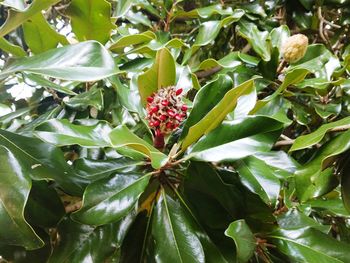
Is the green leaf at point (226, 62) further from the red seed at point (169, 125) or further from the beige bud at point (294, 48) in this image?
the red seed at point (169, 125)

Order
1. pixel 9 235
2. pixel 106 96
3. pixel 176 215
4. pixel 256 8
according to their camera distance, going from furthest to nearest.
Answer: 1. pixel 256 8
2. pixel 106 96
3. pixel 176 215
4. pixel 9 235

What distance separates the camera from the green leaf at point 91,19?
0.67 meters

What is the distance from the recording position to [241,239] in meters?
0.45

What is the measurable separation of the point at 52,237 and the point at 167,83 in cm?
31

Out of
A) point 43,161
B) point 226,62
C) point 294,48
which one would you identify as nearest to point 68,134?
point 43,161

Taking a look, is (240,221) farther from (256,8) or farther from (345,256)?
(256,8)

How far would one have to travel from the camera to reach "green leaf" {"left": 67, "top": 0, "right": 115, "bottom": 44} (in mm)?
667

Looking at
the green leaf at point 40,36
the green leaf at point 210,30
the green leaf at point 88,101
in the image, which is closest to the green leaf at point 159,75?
the green leaf at point 88,101

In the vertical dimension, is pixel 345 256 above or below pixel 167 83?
below

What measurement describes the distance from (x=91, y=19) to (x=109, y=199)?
0.37 m

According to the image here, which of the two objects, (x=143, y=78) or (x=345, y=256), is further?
(x=143, y=78)

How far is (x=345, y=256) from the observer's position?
→ 52 cm

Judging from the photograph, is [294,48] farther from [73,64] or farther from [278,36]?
[73,64]

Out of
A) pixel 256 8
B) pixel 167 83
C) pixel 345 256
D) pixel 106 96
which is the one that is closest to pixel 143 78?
pixel 167 83
